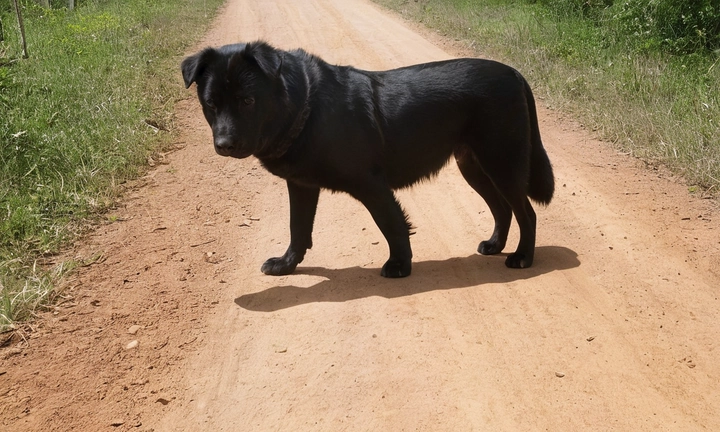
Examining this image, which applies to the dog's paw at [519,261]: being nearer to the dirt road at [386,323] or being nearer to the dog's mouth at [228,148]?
the dirt road at [386,323]

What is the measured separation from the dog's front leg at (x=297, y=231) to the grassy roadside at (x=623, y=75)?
3317 millimetres

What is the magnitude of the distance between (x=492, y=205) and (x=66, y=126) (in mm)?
4571

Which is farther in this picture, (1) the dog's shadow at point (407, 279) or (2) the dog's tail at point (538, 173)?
(2) the dog's tail at point (538, 173)

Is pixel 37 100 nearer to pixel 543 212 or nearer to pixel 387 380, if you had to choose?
pixel 543 212

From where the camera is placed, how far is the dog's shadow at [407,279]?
4594 mm

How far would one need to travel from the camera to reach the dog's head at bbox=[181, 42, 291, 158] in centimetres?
429

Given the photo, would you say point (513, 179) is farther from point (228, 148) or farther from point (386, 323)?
point (228, 148)

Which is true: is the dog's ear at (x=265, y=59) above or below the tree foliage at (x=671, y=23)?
above

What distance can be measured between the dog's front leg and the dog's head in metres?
0.67

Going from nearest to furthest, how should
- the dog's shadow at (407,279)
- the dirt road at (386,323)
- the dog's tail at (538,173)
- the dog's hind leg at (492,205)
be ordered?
the dirt road at (386,323) < the dog's shadow at (407,279) < the dog's tail at (538,173) < the dog's hind leg at (492,205)

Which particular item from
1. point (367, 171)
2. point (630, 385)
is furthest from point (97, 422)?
point (630, 385)

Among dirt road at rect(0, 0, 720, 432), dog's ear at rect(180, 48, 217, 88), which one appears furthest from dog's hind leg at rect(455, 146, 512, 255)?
dog's ear at rect(180, 48, 217, 88)

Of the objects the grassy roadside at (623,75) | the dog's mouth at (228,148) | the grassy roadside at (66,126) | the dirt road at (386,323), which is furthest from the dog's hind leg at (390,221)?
the grassy roadside at (623,75)

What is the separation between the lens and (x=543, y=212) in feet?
19.4
